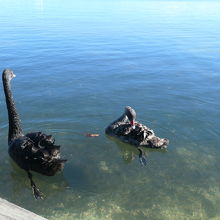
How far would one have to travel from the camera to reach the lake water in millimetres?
5047

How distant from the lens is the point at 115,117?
26.1ft

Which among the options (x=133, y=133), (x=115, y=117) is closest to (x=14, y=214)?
(x=133, y=133)

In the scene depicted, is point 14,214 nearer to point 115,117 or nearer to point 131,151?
point 131,151

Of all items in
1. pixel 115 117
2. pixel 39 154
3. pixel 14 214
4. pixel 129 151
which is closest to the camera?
pixel 14 214

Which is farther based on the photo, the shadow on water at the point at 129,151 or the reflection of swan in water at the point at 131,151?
the shadow on water at the point at 129,151

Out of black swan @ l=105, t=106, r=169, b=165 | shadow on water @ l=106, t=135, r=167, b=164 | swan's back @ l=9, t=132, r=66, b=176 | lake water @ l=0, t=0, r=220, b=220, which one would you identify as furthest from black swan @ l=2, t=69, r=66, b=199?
black swan @ l=105, t=106, r=169, b=165

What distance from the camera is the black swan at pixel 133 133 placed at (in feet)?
21.2

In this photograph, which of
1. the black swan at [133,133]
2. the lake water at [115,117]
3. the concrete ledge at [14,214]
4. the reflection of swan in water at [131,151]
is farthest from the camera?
the black swan at [133,133]

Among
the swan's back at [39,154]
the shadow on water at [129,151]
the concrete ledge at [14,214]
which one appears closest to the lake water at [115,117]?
the shadow on water at [129,151]

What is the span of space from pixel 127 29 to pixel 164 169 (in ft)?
52.1

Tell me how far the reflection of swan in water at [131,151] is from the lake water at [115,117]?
0.03 metres

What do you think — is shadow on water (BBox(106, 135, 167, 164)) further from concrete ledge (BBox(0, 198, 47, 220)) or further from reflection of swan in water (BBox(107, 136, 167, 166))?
concrete ledge (BBox(0, 198, 47, 220))

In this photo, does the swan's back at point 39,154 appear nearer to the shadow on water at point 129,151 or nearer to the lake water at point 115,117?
the lake water at point 115,117

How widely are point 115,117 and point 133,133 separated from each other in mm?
1198
